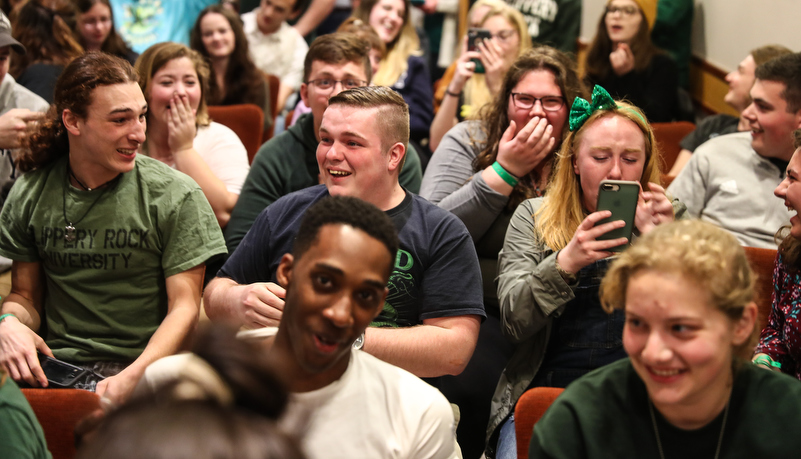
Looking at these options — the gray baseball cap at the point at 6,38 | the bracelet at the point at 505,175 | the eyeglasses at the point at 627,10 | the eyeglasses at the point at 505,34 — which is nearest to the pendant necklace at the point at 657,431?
the bracelet at the point at 505,175

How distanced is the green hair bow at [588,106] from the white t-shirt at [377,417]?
1.07 m

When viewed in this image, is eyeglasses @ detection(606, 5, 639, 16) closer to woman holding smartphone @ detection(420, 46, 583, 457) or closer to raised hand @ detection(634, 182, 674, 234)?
woman holding smartphone @ detection(420, 46, 583, 457)

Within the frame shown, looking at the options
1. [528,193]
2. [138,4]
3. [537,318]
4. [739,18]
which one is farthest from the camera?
[138,4]

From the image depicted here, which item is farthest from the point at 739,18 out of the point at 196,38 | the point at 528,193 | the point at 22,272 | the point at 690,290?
the point at 22,272

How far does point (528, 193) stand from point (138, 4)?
10.5 ft

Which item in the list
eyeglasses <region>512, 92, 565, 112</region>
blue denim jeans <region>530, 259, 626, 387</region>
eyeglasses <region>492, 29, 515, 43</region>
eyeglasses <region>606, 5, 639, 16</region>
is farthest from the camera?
eyeglasses <region>606, 5, 639, 16</region>

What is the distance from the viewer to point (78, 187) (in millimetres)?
2006

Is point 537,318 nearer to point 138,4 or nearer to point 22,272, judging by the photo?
point 22,272

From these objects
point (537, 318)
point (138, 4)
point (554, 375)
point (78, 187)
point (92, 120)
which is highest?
point (138, 4)

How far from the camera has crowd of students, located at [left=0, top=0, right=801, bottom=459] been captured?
3.83 feet

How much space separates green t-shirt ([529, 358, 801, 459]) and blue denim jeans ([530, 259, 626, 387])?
572 mm

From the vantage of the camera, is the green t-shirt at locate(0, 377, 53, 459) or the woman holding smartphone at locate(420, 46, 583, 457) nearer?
the green t-shirt at locate(0, 377, 53, 459)

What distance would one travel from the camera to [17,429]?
1.18 meters

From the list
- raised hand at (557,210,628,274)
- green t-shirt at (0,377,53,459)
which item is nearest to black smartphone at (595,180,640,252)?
raised hand at (557,210,628,274)
